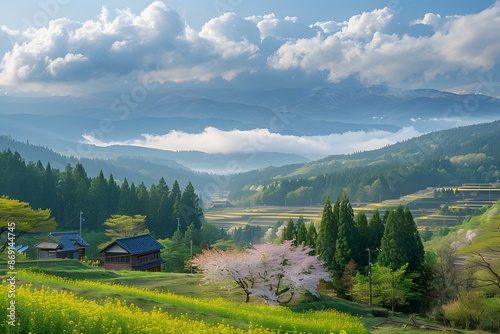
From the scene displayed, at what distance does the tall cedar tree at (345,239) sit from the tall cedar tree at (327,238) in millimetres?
571

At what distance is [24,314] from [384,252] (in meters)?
43.2

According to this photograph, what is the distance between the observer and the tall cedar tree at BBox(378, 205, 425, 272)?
48.0 meters

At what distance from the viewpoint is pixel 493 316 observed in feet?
109

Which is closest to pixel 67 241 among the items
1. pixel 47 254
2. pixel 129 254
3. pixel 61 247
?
pixel 61 247

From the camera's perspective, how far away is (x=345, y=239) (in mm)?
51688

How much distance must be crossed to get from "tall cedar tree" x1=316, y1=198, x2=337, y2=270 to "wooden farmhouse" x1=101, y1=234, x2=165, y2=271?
1829 cm

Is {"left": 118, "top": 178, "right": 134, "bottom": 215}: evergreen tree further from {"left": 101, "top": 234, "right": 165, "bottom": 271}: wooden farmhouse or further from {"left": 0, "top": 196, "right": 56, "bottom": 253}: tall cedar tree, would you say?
{"left": 0, "top": 196, "right": 56, "bottom": 253}: tall cedar tree

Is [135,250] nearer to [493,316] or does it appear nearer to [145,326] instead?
[493,316]

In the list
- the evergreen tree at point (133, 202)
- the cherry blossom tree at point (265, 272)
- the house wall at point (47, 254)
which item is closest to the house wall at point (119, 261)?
the house wall at point (47, 254)

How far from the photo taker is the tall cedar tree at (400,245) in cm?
4800

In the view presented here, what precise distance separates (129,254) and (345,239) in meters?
23.1

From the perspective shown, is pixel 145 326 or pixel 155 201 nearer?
pixel 145 326

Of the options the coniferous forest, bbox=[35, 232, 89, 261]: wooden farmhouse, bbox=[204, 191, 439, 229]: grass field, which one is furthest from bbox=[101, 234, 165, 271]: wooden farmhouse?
bbox=[204, 191, 439, 229]: grass field

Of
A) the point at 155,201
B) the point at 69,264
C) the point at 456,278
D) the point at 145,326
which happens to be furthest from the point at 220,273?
the point at 155,201
